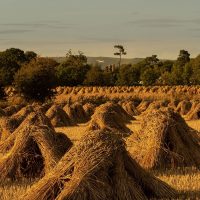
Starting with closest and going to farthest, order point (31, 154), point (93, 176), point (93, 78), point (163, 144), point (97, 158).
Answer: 1. point (93, 176)
2. point (97, 158)
3. point (31, 154)
4. point (163, 144)
5. point (93, 78)

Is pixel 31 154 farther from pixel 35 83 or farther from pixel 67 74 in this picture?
pixel 67 74

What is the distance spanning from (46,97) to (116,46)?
74418mm

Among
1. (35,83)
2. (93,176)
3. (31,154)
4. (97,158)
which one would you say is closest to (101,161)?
(97,158)

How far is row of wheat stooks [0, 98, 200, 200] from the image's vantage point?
756 centimetres

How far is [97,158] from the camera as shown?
7.64 metres

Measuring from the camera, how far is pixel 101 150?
771 cm

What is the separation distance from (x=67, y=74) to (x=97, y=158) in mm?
63840

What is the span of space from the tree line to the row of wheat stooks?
80.2 ft

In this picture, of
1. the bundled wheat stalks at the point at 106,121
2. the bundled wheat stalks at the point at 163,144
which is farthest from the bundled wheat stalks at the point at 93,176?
the bundled wheat stalks at the point at 106,121

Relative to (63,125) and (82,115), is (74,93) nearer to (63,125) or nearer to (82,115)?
(82,115)

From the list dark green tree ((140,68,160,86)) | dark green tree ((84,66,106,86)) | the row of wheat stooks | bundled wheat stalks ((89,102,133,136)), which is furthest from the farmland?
dark green tree ((140,68,160,86))

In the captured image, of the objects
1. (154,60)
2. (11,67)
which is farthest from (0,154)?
(154,60)

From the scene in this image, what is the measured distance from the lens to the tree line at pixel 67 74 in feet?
135

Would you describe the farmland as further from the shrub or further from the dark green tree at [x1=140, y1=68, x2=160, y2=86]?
the dark green tree at [x1=140, y1=68, x2=160, y2=86]
